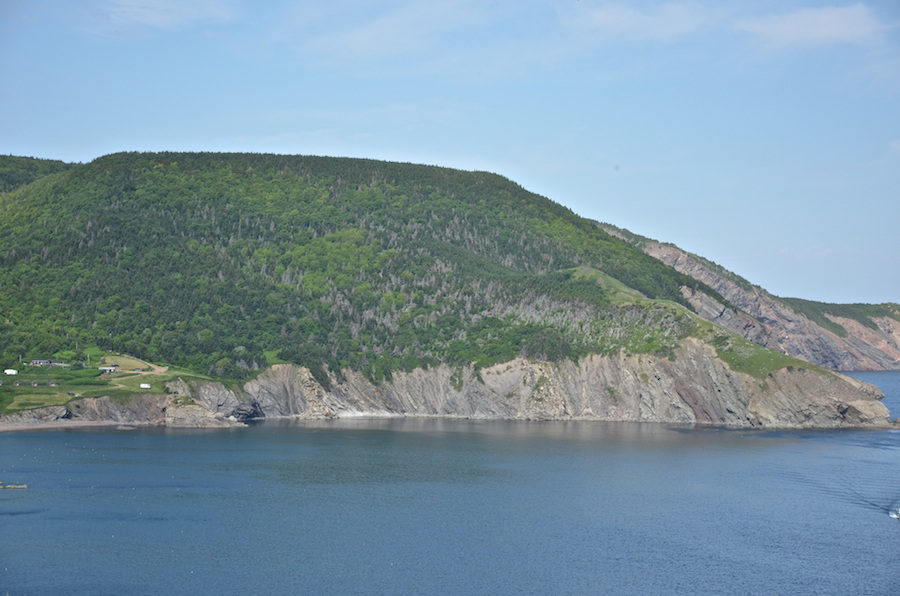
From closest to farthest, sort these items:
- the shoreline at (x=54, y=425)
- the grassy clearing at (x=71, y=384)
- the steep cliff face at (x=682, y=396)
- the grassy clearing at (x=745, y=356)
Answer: the shoreline at (x=54, y=425) < the grassy clearing at (x=71, y=384) < the steep cliff face at (x=682, y=396) < the grassy clearing at (x=745, y=356)

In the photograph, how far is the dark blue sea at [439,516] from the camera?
243 ft

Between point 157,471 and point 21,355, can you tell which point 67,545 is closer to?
point 157,471

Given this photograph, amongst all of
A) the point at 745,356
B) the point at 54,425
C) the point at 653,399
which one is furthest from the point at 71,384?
the point at 745,356

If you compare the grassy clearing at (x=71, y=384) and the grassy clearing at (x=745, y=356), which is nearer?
the grassy clearing at (x=71, y=384)

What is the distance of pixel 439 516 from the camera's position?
94938 millimetres

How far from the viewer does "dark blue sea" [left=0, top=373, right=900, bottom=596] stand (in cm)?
7394

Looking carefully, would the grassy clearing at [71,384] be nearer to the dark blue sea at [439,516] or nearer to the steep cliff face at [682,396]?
the steep cliff face at [682,396]

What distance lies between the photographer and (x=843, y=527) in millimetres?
94938

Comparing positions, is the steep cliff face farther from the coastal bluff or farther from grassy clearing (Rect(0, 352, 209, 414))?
grassy clearing (Rect(0, 352, 209, 414))

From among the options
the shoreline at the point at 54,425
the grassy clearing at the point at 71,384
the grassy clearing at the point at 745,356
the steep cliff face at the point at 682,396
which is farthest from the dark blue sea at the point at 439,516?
the grassy clearing at the point at 745,356

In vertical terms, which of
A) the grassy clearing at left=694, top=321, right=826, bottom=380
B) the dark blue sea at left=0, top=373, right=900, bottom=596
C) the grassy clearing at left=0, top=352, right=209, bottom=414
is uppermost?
the grassy clearing at left=694, top=321, right=826, bottom=380

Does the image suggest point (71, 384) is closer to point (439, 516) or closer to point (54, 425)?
point (54, 425)

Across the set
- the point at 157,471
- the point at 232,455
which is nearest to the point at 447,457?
the point at 232,455

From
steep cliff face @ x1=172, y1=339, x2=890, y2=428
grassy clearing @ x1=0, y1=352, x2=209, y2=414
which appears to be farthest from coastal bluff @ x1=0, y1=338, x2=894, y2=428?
grassy clearing @ x1=0, y1=352, x2=209, y2=414
